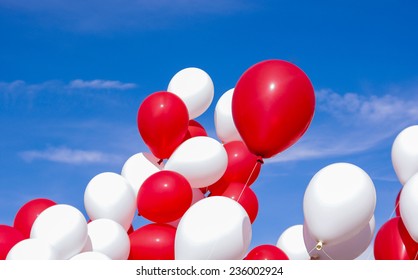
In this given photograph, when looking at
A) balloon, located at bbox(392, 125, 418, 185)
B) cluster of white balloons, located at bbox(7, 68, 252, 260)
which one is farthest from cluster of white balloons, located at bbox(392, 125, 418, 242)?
cluster of white balloons, located at bbox(7, 68, 252, 260)

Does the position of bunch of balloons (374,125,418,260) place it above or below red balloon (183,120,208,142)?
below

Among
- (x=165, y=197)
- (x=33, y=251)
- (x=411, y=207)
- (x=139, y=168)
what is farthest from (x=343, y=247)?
(x=33, y=251)

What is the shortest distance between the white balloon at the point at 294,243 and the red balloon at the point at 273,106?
1405mm

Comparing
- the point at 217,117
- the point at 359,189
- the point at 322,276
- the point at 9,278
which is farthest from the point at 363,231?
the point at 9,278

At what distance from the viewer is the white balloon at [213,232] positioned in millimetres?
4840

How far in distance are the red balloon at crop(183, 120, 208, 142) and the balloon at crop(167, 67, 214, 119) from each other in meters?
0.14

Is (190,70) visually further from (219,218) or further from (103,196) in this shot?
(219,218)

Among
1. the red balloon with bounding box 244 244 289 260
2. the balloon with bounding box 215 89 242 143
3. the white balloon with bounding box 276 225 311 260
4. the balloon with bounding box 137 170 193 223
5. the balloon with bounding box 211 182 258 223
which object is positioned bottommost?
the red balloon with bounding box 244 244 289 260

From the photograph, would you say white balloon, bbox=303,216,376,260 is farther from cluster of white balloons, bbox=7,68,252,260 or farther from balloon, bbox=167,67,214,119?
balloon, bbox=167,67,214,119

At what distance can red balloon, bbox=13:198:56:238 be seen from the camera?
20.5 ft

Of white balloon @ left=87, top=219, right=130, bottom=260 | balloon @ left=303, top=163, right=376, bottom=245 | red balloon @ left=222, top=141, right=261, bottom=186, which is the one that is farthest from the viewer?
red balloon @ left=222, top=141, right=261, bottom=186

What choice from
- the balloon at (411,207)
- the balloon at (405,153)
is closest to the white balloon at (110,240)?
the balloon at (411,207)

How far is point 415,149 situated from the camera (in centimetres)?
578

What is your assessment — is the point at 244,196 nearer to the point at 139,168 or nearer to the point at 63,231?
the point at 139,168
